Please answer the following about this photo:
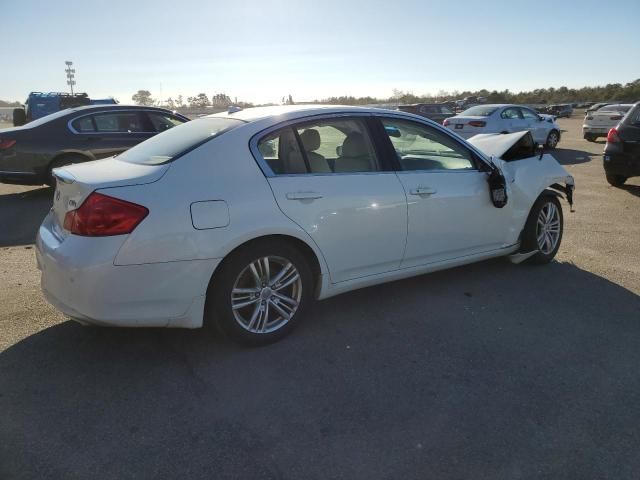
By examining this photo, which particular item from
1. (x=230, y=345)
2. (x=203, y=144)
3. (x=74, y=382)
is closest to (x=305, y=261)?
(x=230, y=345)

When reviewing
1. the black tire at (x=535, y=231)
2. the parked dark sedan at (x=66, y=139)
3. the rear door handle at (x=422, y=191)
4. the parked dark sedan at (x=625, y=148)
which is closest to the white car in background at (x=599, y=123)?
A: the parked dark sedan at (x=625, y=148)

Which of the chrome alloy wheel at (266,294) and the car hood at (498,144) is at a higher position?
the car hood at (498,144)

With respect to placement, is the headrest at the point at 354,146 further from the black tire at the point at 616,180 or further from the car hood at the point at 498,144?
the black tire at the point at 616,180

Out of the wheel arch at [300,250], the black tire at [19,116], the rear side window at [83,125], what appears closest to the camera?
the wheel arch at [300,250]

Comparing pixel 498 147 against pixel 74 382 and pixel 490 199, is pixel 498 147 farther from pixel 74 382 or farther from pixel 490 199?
pixel 74 382

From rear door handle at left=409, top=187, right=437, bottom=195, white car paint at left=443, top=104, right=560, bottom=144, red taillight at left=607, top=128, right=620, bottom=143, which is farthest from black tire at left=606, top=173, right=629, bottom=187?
rear door handle at left=409, top=187, right=437, bottom=195

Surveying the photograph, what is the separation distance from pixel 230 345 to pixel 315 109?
1.82 m

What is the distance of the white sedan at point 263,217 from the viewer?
2.74 meters

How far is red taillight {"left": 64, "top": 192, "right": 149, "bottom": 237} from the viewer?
2697 mm

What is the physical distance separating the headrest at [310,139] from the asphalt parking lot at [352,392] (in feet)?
4.31

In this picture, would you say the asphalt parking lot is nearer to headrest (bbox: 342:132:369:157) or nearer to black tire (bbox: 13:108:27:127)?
headrest (bbox: 342:132:369:157)

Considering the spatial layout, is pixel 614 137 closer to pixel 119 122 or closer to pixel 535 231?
pixel 535 231

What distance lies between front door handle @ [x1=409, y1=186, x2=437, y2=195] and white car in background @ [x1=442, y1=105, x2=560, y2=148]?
11729 millimetres

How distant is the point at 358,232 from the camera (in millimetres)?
3482
